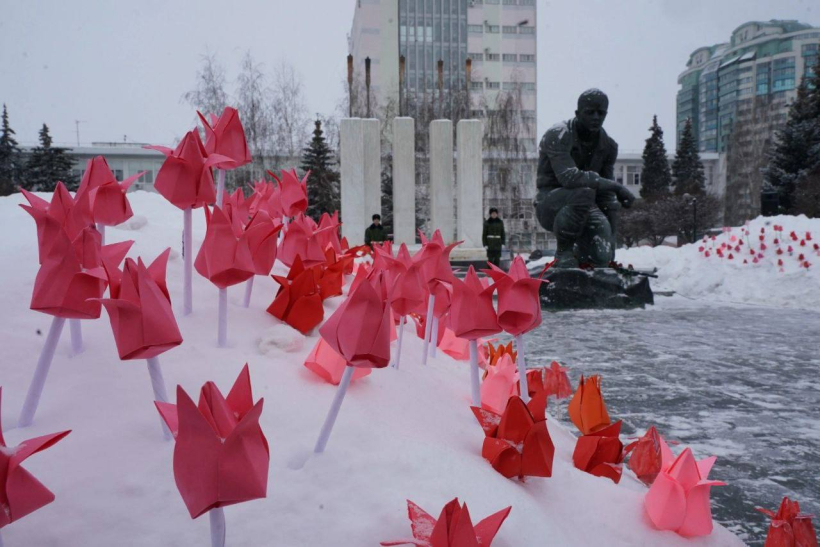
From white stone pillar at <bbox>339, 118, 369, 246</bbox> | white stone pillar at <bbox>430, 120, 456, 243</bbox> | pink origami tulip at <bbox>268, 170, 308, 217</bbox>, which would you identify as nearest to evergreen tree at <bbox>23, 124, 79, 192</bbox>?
white stone pillar at <bbox>339, 118, 369, 246</bbox>

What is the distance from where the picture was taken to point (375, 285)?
29.7 inches

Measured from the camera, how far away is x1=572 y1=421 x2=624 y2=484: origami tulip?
102cm

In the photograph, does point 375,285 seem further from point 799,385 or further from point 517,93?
point 517,93

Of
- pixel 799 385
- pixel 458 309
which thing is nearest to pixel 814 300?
pixel 799 385

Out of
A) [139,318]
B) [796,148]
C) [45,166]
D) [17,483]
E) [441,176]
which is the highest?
[796,148]

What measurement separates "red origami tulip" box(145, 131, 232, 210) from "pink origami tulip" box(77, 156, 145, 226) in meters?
0.06

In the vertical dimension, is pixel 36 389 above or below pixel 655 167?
below

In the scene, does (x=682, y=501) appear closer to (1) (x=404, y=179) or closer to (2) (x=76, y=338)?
(2) (x=76, y=338)

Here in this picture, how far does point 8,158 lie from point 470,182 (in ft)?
72.8

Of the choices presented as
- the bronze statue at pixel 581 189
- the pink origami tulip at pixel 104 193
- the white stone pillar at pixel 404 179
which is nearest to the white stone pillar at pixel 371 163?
the white stone pillar at pixel 404 179

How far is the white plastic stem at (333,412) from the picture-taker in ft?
2.39

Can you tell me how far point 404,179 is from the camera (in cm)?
1409

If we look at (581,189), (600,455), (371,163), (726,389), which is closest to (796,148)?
(371,163)

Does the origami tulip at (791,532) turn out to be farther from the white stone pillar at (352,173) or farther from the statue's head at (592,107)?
the white stone pillar at (352,173)
